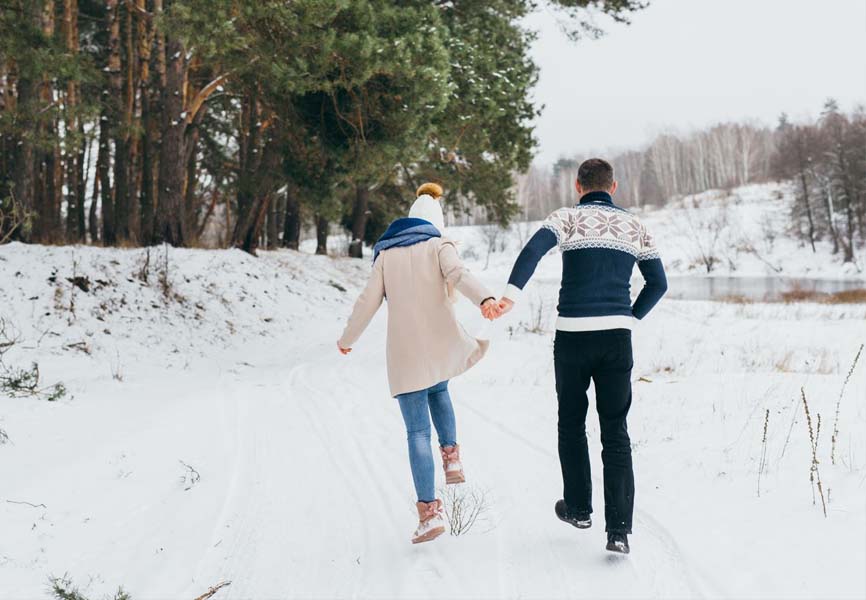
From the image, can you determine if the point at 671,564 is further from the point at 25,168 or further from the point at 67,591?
the point at 25,168

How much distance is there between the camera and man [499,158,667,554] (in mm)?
2994

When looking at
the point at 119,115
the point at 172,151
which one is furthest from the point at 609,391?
the point at 119,115

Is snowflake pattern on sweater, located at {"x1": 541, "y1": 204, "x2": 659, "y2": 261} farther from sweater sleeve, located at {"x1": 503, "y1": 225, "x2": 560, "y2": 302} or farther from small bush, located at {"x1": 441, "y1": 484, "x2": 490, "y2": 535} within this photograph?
small bush, located at {"x1": 441, "y1": 484, "x2": 490, "y2": 535}

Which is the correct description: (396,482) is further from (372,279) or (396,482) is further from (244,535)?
(372,279)

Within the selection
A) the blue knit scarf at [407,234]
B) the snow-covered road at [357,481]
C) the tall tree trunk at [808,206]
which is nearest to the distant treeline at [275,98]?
the snow-covered road at [357,481]

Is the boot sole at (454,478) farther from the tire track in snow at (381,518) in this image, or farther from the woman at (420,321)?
the woman at (420,321)

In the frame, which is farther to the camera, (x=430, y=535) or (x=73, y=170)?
(x=73, y=170)

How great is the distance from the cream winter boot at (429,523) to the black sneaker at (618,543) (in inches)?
32.8

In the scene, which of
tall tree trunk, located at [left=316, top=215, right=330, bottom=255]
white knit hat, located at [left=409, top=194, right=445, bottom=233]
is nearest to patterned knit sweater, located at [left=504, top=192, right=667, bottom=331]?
white knit hat, located at [left=409, top=194, right=445, bottom=233]

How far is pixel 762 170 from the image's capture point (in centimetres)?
8769

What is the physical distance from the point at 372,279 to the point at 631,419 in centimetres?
330

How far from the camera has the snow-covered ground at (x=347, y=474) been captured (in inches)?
112

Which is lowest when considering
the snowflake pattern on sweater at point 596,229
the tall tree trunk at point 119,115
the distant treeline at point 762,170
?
the snowflake pattern on sweater at point 596,229

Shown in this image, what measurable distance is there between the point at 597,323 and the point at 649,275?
18.4 inches
